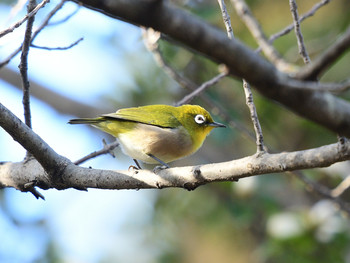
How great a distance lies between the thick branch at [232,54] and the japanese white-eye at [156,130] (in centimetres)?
327

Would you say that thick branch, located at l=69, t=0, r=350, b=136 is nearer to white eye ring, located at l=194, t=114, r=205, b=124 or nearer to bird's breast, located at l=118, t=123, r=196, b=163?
bird's breast, located at l=118, t=123, r=196, b=163

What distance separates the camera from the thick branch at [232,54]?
159cm

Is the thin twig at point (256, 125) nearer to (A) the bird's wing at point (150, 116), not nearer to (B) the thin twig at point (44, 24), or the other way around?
(B) the thin twig at point (44, 24)

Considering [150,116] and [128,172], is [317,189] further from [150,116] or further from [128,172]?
[128,172]

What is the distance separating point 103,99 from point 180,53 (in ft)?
12.3

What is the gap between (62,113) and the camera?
9.45 metres

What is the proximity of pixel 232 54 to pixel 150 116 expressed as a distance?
12.5ft

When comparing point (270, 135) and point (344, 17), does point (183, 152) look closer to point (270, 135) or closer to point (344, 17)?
point (270, 135)

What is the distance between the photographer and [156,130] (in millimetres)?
5180

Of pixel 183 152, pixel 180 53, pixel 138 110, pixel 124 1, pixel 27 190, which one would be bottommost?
pixel 124 1

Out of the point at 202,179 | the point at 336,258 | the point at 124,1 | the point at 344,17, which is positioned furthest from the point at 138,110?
the point at 344,17

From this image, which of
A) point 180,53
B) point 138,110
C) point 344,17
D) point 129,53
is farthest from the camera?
point 129,53

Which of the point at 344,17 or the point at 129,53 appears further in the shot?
the point at 129,53

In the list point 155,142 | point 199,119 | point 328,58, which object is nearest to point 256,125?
point 328,58
